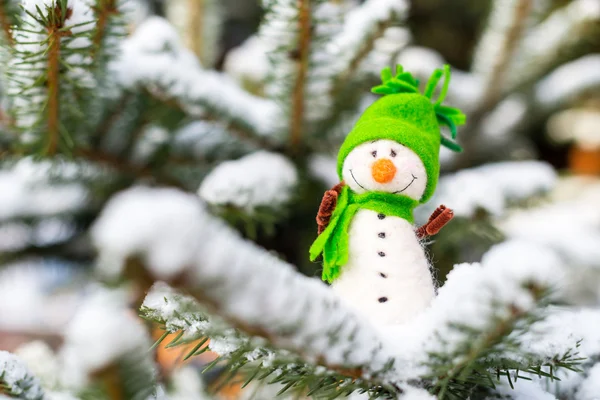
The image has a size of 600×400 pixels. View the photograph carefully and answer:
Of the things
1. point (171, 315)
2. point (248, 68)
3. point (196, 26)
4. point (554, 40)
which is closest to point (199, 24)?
point (196, 26)

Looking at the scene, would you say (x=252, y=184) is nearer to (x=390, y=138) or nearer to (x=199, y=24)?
(x=390, y=138)

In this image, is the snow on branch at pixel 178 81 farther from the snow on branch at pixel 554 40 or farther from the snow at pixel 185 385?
the snow on branch at pixel 554 40

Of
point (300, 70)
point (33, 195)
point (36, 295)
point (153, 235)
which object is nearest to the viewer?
point (153, 235)

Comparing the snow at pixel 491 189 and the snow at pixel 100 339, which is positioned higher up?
the snow at pixel 491 189

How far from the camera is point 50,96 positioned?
1.38 feet

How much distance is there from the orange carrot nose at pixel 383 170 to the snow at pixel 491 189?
0.55 feet

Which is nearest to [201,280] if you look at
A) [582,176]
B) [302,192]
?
[302,192]

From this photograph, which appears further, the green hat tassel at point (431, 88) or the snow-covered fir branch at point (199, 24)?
the snow-covered fir branch at point (199, 24)

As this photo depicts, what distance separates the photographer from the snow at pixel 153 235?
145 mm

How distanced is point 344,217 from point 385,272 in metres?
0.05

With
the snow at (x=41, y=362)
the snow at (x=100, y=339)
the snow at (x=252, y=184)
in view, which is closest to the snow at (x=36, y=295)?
the snow at (x=41, y=362)

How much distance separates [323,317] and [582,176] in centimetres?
131

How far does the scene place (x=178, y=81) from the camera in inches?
20.6

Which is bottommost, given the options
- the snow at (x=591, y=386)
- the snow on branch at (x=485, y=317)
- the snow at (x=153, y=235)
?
the snow at (x=591, y=386)
